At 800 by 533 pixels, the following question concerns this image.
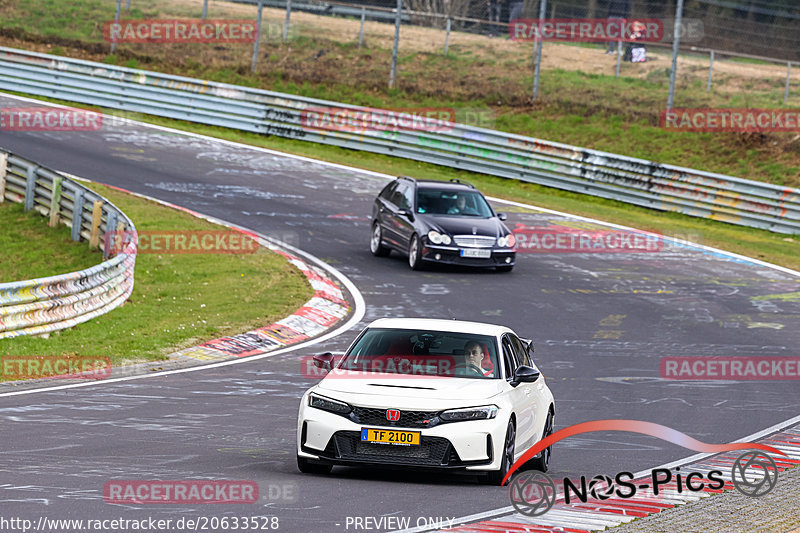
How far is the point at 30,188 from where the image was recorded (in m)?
24.7

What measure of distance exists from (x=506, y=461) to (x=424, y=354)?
128 cm

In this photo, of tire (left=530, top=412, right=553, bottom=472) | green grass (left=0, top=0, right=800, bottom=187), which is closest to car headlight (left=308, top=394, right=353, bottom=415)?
tire (left=530, top=412, right=553, bottom=472)

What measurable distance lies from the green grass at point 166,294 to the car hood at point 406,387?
6.16 metres

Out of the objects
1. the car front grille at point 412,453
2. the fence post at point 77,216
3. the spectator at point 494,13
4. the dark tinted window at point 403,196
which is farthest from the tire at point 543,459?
the spectator at point 494,13

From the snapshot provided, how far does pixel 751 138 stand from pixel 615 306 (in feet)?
51.0

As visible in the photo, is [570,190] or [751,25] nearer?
[570,190]

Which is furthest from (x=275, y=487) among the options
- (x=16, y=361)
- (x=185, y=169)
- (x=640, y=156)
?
(x=640, y=156)

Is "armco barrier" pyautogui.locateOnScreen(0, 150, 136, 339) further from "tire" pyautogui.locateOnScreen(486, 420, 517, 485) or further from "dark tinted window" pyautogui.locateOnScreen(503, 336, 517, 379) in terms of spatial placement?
"tire" pyautogui.locateOnScreen(486, 420, 517, 485)

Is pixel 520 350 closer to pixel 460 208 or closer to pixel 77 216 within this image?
pixel 460 208

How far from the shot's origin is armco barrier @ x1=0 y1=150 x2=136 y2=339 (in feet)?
50.0

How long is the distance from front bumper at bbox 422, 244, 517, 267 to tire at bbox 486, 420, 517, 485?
41.9 ft

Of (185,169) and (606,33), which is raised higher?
(606,33)

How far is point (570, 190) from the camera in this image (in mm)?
31359

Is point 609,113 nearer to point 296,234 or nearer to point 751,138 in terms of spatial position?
point 751,138
